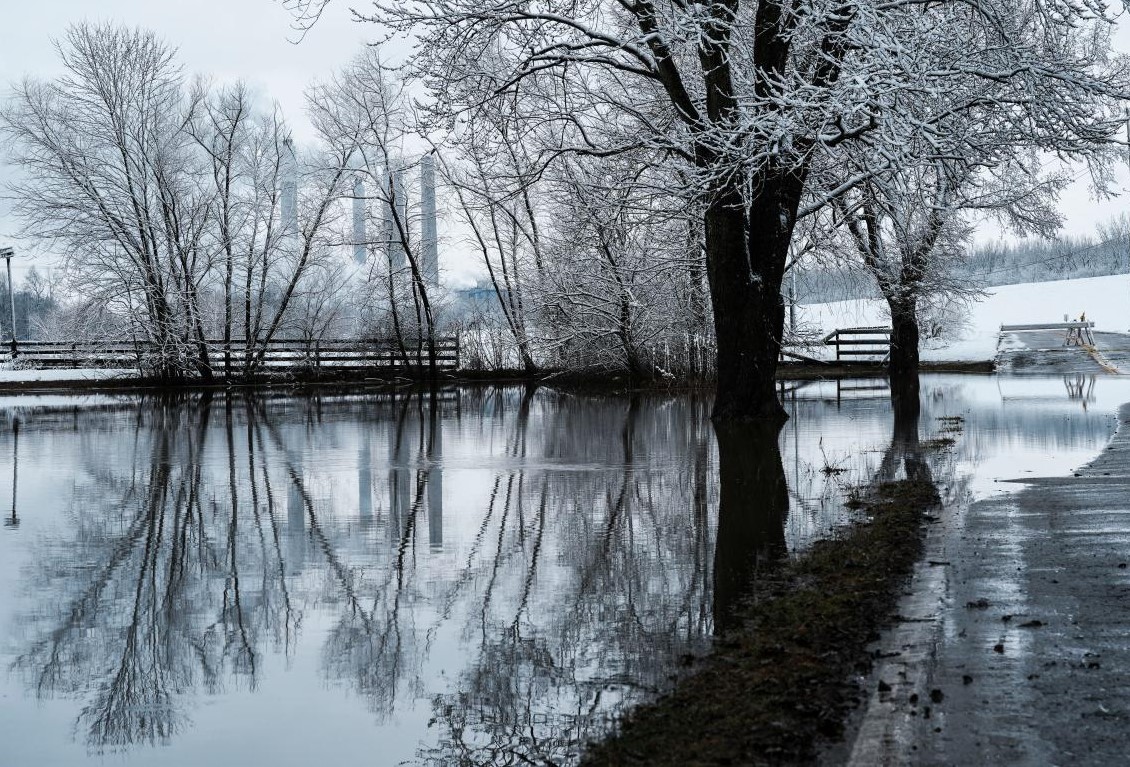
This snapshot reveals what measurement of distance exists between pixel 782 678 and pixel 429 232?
4139 centimetres

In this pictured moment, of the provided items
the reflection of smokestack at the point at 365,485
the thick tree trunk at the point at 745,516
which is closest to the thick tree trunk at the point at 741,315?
the thick tree trunk at the point at 745,516

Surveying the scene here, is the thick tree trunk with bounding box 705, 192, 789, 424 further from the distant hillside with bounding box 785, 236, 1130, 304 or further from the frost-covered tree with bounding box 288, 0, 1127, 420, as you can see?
the distant hillside with bounding box 785, 236, 1130, 304

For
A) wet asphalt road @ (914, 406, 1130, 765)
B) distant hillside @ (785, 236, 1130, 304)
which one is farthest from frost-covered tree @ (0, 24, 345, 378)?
distant hillside @ (785, 236, 1130, 304)

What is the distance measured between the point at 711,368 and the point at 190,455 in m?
19.7

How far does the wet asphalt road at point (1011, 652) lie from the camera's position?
418 cm

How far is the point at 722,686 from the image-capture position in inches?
194

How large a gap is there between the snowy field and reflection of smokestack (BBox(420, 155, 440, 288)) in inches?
723

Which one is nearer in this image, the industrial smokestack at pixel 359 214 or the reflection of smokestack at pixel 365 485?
the reflection of smokestack at pixel 365 485

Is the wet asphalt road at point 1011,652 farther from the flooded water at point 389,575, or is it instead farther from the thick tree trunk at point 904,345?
the thick tree trunk at point 904,345

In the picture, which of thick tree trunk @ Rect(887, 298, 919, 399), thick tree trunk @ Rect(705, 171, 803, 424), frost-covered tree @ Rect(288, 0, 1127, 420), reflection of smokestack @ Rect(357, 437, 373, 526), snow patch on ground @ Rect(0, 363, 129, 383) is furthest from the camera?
snow patch on ground @ Rect(0, 363, 129, 383)

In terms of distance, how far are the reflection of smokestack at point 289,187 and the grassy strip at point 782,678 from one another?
36.5m

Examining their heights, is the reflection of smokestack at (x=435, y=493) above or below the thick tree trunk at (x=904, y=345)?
below

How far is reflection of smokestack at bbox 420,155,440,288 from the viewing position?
144ft

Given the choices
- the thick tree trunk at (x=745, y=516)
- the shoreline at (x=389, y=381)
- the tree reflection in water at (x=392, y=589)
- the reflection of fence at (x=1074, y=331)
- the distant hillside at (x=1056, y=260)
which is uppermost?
the distant hillside at (x=1056, y=260)
